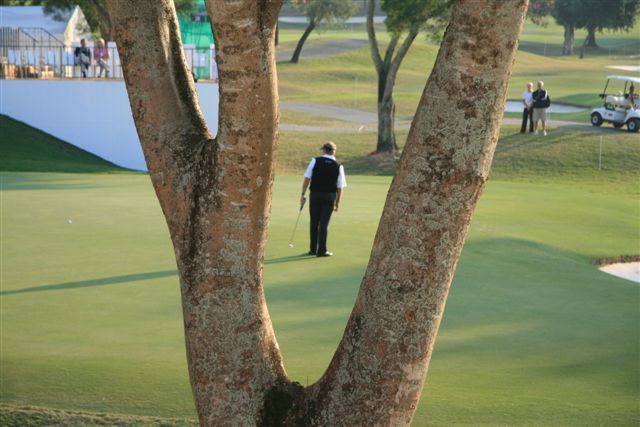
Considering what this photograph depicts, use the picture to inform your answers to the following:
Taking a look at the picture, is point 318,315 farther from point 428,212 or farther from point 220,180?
point 428,212

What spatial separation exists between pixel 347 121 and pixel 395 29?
1421 cm

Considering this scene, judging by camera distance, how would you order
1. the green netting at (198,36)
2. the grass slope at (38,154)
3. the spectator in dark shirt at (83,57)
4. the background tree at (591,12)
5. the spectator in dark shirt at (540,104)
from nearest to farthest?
the grass slope at (38,154) → the spectator in dark shirt at (83,57) → the green netting at (198,36) → the spectator in dark shirt at (540,104) → the background tree at (591,12)

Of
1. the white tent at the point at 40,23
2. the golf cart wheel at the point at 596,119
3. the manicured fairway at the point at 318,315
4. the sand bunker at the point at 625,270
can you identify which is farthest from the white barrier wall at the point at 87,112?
the sand bunker at the point at 625,270

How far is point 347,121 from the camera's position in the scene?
50.2m

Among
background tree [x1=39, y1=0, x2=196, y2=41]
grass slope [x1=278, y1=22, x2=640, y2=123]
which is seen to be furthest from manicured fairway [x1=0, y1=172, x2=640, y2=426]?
grass slope [x1=278, y1=22, x2=640, y2=123]

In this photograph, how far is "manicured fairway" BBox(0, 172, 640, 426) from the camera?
8781 mm

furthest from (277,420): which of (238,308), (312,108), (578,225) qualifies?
(312,108)

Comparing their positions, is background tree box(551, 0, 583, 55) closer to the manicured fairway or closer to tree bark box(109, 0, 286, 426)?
the manicured fairway

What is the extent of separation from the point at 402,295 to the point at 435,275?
19 cm

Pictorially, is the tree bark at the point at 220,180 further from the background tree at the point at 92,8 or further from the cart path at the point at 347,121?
the background tree at the point at 92,8

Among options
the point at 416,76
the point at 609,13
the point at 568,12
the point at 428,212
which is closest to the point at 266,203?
the point at 428,212

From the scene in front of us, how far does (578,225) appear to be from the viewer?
20969mm

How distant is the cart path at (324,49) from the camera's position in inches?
3079

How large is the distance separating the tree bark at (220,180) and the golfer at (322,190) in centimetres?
1006
